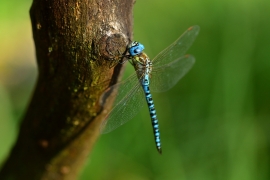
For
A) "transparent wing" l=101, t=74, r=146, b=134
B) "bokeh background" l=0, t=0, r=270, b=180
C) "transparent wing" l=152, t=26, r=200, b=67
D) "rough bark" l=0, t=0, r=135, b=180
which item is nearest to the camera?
"rough bark" l=0, t=0, r=135, b=180

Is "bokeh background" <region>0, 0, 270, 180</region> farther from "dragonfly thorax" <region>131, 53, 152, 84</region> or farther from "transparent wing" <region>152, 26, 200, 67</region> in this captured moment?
"dragonfly thorax" <region>131, 53, 152, 84</region>

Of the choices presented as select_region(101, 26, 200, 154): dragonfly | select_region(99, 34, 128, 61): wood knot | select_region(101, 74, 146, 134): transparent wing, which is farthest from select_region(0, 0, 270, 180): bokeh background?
select_region(99, 34, 128, 61): wood knot

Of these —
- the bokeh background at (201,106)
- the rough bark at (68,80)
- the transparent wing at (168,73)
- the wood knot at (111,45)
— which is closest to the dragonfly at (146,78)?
the transparent wing at (168,73)

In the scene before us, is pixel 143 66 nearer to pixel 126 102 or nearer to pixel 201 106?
pixel 126 102

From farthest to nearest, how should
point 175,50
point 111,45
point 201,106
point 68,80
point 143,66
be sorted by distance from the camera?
point 201,106 < point 175,50 < point 143,66 < point 68,80 < point 111,45

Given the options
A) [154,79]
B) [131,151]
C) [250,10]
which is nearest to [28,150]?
[154,79]

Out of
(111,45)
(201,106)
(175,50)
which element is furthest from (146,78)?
(111,45)
